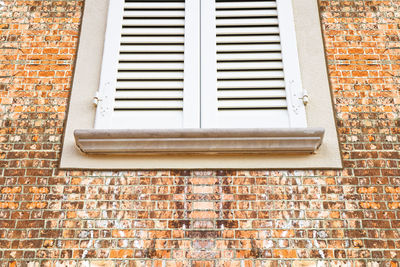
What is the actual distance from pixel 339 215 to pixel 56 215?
242 cm

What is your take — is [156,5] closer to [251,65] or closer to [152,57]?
[152,57]

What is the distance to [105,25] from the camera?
15.7 ft

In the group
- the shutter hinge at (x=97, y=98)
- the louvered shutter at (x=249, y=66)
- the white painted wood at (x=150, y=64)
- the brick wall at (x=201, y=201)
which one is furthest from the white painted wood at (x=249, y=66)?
the shutter hinge at (x=97, y=98)

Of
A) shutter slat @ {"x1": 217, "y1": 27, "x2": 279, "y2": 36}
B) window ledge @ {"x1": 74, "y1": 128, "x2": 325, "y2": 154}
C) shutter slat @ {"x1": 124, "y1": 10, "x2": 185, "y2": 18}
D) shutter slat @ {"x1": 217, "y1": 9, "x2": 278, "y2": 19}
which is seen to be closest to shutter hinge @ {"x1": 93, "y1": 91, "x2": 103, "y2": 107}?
window ledge @ {"x1": 74, "y1": 128, "x2": 325, "y2": 154}

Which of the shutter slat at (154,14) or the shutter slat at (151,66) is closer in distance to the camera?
the shutter slat at (151,66)

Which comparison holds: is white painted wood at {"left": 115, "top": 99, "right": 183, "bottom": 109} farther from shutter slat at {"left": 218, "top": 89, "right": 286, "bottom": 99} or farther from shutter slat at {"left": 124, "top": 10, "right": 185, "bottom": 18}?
shutter slat at {"left": 124, "top": 10, "right": 185, "bottom": 18}

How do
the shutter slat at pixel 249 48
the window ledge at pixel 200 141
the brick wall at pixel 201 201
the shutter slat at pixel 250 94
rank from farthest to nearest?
the shutter slat at pixel 249 48, the shutter slat at pixel 250 94, the window ledge at pixel 200 141, the brick wall at pixel 201 201

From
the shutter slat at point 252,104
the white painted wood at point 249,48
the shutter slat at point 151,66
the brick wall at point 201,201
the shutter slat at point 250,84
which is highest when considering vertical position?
the white painted wood at point 249,48

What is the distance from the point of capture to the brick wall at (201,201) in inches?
145

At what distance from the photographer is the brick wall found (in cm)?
369

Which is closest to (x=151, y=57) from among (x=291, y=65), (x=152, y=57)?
(x=152, y=57)

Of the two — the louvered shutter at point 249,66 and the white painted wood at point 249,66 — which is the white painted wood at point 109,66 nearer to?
the louvered shutter at point 249,66

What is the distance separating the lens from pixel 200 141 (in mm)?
4020

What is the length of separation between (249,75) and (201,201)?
1.39 meters
